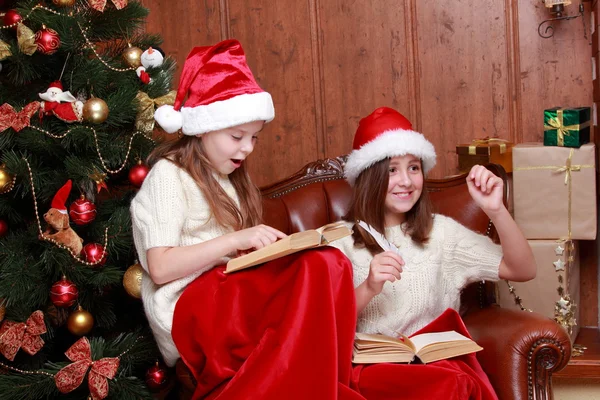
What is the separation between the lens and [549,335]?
1.77 m

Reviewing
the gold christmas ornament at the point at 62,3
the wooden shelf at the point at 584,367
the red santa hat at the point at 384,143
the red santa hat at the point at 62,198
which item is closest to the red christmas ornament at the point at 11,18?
the gold christmas ornament at the point at 62,3

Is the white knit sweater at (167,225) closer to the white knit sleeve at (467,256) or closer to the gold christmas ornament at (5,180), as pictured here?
the gold christmas ornament at (5,180)

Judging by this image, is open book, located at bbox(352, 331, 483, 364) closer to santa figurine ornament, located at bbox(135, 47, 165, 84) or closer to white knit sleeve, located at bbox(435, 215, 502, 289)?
white knit sleeve, located at bbox(435, 215, 502, 289)

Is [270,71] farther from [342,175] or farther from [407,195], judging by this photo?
[407,195]

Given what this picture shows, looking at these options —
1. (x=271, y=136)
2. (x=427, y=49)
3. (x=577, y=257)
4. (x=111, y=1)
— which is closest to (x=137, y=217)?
(x=111, y=1)

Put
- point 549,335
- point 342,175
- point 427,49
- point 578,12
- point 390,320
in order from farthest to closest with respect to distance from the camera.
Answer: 1. point 427,49
2. point 578,12
3. point 342,175
4. point 390,320
5. point 549,335

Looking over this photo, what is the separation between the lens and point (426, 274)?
6.64 feet

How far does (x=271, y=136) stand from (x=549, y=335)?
1.64 metres

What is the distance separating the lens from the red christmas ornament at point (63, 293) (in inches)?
77.9

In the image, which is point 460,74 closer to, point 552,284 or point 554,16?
point 554,16

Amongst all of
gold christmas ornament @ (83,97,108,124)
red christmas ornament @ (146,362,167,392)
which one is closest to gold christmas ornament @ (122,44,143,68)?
gold christmas ornament @ (83,97,108,124)

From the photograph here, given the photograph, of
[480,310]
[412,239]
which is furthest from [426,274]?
[480,310]

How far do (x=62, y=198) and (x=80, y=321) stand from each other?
1.21ft

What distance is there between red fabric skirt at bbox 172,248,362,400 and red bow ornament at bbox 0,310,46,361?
52 cm
